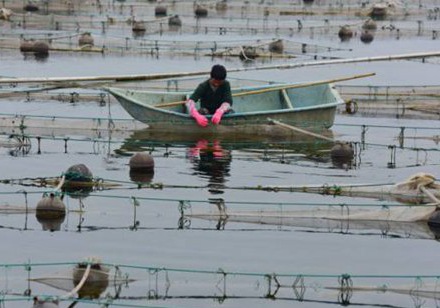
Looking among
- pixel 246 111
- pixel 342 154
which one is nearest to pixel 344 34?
pixel 246 111

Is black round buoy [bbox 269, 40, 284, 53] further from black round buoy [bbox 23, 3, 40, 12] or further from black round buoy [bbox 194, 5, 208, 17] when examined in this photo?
black round buoy [bbox 23, 3, 40, 12]

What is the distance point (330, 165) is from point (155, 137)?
4.21 m

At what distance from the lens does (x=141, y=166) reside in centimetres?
2533

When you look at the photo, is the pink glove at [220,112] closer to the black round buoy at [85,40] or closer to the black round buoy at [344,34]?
the black round buoy at [85,40]

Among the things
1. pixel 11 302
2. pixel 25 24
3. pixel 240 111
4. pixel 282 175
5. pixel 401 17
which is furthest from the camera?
pixel 401 17

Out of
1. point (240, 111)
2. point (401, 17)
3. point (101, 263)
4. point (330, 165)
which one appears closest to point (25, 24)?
point (401, 17)

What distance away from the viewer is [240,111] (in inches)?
1201

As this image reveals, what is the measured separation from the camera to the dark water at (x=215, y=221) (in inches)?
707

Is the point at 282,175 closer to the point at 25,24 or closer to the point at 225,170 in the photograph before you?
the point at 225,170

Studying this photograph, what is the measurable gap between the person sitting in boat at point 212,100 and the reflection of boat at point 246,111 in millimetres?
226

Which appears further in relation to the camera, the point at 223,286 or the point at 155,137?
the point at 155,137

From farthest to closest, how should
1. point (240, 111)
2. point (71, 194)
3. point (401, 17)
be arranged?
point (401, 17)
point (240, 111)
point (71, 194)

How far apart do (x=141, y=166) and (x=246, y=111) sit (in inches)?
229

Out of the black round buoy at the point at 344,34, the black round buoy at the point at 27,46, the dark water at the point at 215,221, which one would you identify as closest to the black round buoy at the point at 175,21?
the black round buoy at the point at 344,34
